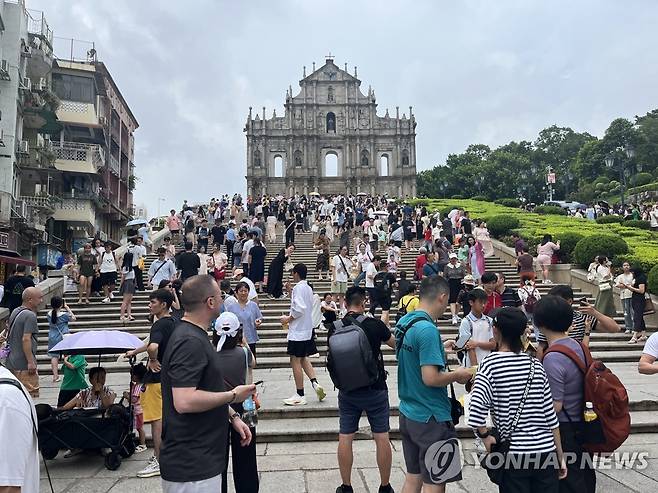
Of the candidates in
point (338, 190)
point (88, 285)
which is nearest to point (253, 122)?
point (338, 190)

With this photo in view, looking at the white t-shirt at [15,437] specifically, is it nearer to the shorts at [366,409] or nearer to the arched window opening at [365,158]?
the shorts at [366,409]

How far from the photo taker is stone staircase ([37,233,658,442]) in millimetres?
6551

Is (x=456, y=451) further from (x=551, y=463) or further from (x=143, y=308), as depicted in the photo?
(x=143, y=308)

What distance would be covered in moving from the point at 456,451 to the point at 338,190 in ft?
222

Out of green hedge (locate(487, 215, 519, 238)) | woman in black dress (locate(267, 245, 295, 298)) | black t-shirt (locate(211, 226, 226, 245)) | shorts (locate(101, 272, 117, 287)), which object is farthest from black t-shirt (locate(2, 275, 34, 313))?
green hedge (locate(487, 215, 519, 238))

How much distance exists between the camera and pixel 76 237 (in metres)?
33.0

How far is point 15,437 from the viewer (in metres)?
2.22

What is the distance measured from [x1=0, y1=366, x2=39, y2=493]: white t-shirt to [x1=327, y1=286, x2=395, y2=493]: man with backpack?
8.33 feet

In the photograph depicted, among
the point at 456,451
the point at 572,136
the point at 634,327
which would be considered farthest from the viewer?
the point at 572,136

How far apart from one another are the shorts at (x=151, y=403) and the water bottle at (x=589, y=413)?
12.6 ft

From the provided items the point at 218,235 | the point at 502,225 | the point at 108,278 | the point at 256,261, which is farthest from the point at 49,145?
the point at 502,225

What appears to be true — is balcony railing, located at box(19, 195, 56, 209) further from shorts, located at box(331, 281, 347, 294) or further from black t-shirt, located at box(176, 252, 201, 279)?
shorts, located at box(331, 281, 347, 294)

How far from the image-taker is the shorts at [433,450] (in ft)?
12.1

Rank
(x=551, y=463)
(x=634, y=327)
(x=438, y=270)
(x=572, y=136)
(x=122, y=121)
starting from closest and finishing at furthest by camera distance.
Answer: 1. (x=551, y=463)
2. (x=634, y=327)
3. (x=438, y=270)
4. (x=122, y=121)
5. (x=572, y=136)
